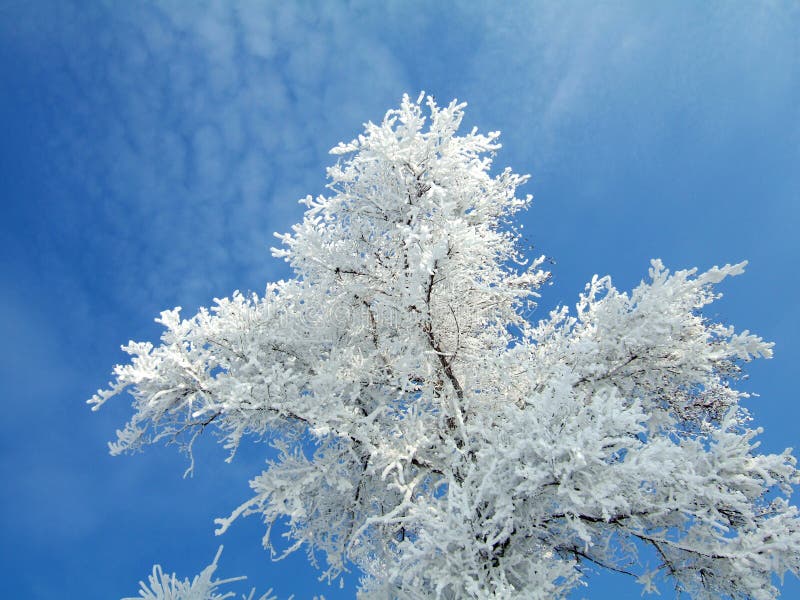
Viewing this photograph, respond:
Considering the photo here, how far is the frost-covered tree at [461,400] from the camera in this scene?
634 centimetres

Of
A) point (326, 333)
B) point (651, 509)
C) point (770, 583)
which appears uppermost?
point (326, 333)

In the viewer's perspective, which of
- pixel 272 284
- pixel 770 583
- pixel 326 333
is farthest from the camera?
pixel 272 284

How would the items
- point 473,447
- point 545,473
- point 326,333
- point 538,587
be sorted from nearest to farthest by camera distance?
1. point 545,473
2. point 538,587
3. point 473,447
4. point 326,333

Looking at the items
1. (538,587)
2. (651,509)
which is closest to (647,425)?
(651,509)

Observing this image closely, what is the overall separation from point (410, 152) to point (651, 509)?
5.94 metres

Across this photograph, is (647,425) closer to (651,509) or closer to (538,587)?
(651,509)

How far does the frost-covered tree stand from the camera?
6.34 meters

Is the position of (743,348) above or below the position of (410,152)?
below

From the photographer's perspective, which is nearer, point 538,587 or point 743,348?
→ point 538,587

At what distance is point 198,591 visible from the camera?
7.43 metres

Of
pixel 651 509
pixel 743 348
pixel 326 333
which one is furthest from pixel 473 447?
pixel 743 348

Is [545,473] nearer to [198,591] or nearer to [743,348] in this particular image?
[743,348]

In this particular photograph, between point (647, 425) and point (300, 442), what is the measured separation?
5.45m

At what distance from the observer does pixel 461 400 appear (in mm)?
8883
